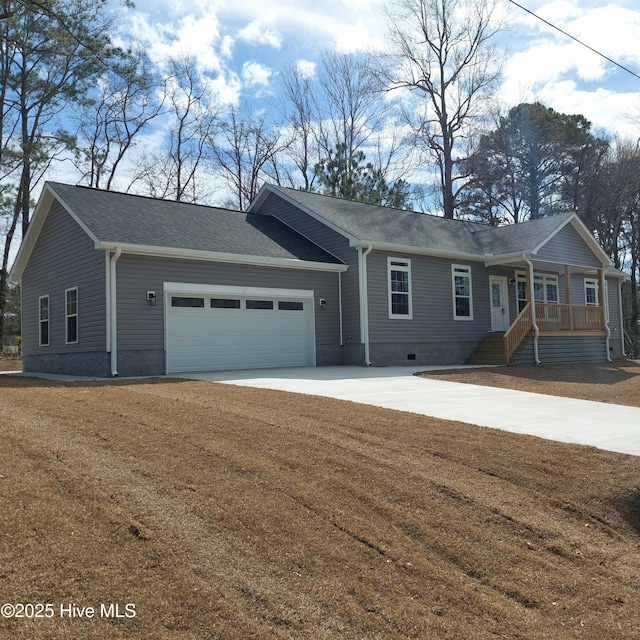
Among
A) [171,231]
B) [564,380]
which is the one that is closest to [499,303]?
[564,380]

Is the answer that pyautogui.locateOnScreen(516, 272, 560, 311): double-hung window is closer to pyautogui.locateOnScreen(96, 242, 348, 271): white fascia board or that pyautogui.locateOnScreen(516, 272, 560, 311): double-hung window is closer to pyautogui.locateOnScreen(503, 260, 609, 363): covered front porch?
pyautogui.locateOnScreen(503, 260, 609, 363): covered front porch

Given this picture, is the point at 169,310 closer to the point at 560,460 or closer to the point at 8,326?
the point at 560,460

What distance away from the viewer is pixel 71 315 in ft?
50.4

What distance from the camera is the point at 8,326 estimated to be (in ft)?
104

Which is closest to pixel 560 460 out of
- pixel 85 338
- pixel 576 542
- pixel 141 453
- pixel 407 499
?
pixel 576 542

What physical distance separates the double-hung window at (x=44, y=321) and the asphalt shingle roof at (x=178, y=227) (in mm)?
3412

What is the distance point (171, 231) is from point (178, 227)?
1.82 feet

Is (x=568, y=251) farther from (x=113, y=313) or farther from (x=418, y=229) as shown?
(x=113, y=313)

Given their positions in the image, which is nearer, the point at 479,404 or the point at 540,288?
the point at 479,404

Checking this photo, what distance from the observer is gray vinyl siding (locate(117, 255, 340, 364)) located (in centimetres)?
1348

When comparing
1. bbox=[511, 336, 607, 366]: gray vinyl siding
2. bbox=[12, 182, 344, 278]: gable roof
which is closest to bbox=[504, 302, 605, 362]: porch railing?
bbox=[511, 336, 607, 366]: gray vinyl siding

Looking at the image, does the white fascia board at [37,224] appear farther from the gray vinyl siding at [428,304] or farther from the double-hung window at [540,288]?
the double-hung window at [540,288]

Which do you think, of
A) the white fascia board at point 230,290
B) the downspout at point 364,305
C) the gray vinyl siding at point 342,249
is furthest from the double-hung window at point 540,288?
the white fascia board at point 230,290

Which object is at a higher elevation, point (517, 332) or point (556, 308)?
point (556, 308)
